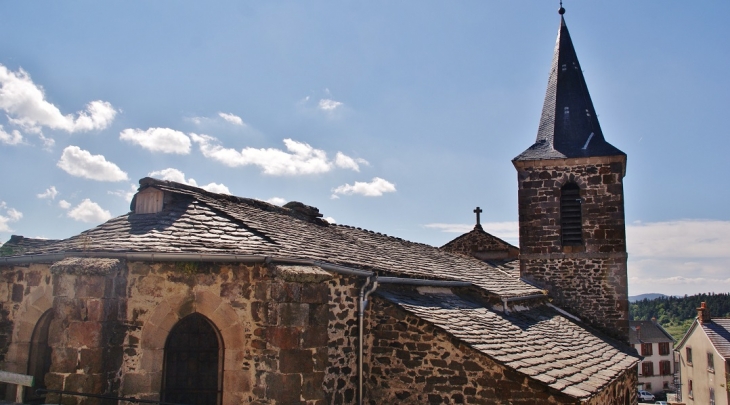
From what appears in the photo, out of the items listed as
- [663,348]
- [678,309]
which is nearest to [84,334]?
[663,348]

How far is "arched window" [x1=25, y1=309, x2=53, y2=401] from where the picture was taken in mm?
9078

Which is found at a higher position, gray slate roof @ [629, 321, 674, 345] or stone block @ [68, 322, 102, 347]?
stone block @ [68, 322, 102, 347]

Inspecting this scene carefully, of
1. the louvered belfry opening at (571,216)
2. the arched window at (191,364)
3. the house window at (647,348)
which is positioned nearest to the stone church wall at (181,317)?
the arched window at (191,364)

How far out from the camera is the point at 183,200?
10172 mm

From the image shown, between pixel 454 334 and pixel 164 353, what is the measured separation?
439cm

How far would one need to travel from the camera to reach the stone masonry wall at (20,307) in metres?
9.04

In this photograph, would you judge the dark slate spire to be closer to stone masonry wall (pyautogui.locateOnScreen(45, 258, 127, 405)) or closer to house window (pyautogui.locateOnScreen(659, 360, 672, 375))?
stone masonry wall (pyautogui.locateOnScreen(45, 258, 127, 405))

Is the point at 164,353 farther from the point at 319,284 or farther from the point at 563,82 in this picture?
the point at 563,82

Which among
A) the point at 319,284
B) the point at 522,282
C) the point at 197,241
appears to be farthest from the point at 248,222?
the point at 522,282

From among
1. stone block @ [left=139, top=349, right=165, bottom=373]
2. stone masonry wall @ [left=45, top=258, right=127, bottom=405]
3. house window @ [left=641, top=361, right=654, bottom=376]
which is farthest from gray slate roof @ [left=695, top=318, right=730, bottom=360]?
stone masonry wall @ [left=45, top=258, right=127, bottom=405]

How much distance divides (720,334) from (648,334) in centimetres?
2180

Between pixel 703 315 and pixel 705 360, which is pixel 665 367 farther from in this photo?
pixel 703 315

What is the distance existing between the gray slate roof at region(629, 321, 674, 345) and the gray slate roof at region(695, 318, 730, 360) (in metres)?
17.4

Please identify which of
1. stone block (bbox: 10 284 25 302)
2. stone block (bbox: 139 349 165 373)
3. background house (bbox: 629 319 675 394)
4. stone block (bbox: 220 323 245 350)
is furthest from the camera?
background house (bbox: 629 319 675 394)
